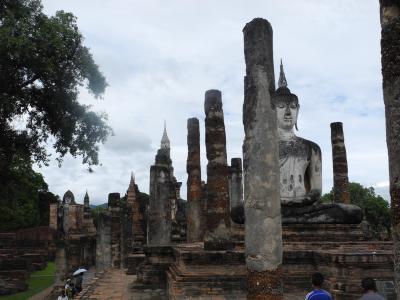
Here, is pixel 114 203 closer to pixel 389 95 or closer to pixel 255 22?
pixel 255 22

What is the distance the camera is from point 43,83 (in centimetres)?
1350

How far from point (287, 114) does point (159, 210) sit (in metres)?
4.35

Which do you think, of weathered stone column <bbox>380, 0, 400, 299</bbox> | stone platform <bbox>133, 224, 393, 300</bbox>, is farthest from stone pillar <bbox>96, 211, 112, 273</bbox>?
weathered stone column <bbox>380, 0, 400, 299</bbox>

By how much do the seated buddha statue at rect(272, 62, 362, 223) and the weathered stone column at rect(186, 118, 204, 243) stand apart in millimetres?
2785

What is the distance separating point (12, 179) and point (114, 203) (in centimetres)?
609

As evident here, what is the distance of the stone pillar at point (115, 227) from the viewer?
19516 mm

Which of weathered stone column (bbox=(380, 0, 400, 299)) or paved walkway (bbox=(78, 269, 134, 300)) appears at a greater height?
weathered stone column (bbox=(380, 0, 400, 299))

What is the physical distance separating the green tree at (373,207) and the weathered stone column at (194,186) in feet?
86.5

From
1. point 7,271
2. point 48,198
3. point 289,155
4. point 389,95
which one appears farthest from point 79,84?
point 48,198

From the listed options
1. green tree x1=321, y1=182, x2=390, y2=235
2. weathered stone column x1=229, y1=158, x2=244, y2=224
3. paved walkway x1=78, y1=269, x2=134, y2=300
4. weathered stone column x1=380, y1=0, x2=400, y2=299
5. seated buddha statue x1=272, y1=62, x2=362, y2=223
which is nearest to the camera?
weathered stone column x1=380, y1=0, x2=400, y2=299

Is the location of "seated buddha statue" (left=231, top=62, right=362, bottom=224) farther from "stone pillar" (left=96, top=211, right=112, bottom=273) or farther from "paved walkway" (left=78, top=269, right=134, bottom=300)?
"stone pillar" (left=96, top=211, right=112, bottom=273)

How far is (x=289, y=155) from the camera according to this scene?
1240cm

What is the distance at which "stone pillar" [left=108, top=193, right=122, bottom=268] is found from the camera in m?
19.5

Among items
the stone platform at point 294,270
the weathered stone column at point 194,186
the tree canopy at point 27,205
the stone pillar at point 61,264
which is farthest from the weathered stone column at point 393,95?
the stone pillar at point 61,264
